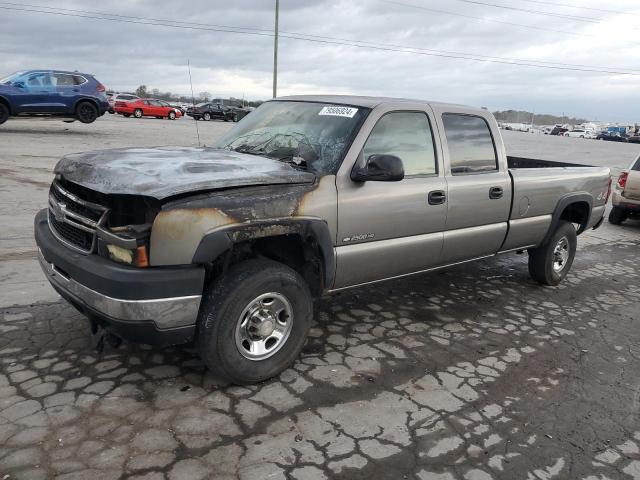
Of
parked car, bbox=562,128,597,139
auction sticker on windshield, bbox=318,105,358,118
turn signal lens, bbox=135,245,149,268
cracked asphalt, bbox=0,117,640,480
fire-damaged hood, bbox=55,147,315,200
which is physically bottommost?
parked car, bbox=562,128,597,139

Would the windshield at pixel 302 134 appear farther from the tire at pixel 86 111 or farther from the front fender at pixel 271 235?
the tire at pixel 86 111

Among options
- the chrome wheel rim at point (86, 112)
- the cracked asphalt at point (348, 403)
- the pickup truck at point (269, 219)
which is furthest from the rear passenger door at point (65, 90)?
the pickup truck at point (269, 219)

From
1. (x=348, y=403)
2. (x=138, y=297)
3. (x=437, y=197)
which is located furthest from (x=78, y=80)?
(x=348, y=403)

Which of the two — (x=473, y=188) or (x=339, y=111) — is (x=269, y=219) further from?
(x=473, y=188)

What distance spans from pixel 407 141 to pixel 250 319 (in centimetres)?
191

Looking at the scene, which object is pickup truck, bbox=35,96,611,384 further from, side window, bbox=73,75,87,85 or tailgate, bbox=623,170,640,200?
side window, bbox=73,75,87,85

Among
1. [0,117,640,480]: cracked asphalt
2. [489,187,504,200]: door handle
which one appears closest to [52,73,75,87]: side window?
[0,117,640,480]: cracked asphalt

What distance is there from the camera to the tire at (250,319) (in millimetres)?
3043

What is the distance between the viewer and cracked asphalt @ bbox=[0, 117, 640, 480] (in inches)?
104

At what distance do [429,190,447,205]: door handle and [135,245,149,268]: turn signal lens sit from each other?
2288 millimetres

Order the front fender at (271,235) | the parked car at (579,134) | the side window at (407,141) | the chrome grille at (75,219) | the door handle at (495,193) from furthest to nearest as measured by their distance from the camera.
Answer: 1. the parked car at (579,134)
2. the door handle at (495,193)
3. the side window at (407,141)
4. the chrome grille at (75,219)
5. the front fender at (271,235)

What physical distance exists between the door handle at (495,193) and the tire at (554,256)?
50.9 inches

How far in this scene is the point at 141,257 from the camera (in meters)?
2.80

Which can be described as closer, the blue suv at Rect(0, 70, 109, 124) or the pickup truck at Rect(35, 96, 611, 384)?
the pickup truck at Rect(35, 96, 611, 384)
